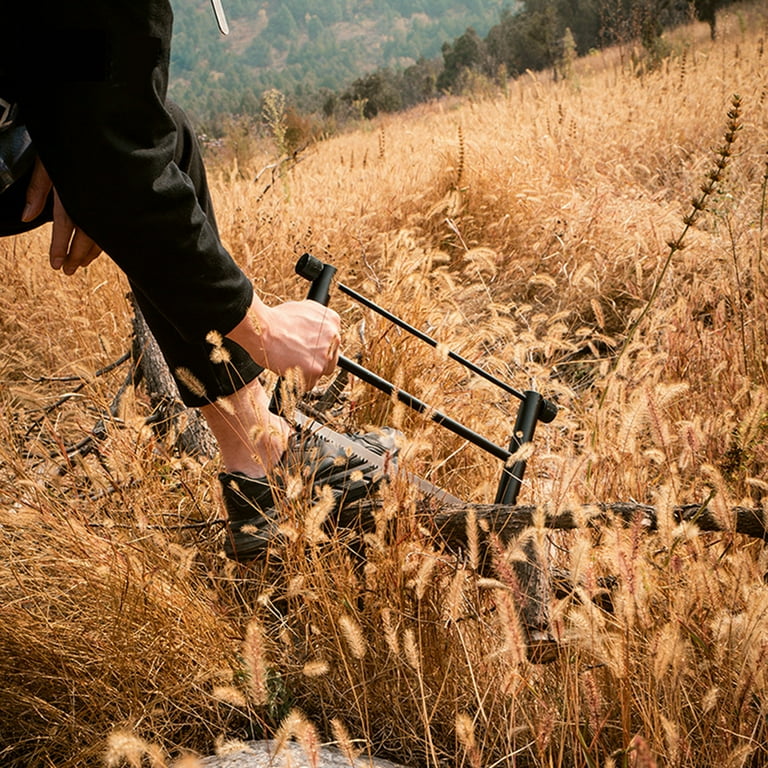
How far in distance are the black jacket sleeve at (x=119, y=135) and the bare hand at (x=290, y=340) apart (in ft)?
0.33

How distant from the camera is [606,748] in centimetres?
112

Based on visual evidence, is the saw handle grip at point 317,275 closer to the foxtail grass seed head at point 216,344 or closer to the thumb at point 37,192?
the foxtail grass seed head at point 216,344

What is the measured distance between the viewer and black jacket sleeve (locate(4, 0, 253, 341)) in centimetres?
95

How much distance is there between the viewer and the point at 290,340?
1.28m

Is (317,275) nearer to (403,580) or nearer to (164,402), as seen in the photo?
(403,580)

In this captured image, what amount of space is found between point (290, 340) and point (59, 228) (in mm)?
460

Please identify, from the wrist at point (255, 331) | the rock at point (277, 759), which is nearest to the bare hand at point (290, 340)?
the wrist at point (255, 331)

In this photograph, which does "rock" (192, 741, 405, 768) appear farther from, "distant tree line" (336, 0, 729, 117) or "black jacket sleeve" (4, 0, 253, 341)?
"distant tree line" (336, 0, 729, 117)

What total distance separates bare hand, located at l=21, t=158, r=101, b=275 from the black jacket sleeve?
23 cm

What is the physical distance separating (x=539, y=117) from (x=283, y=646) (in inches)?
192

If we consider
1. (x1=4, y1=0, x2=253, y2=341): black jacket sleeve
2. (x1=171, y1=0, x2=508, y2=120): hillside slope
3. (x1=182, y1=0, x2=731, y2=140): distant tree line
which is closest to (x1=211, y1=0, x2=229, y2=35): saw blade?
(x1=4, y1=0, x2=253, y2=341): black jacket sleeve

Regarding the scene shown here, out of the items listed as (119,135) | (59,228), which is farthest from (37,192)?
(119,135)

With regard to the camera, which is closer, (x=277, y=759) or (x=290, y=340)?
(x=277, y=759)

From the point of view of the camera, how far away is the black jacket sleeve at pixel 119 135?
37.6 inches
